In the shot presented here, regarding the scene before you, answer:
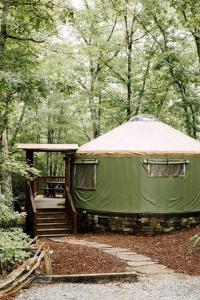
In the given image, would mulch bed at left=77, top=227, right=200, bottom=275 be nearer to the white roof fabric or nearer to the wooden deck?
the wooden deck

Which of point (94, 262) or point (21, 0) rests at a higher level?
point (21, 0)

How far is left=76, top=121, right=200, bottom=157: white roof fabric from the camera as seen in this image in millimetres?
12383

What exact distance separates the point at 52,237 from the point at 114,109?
10.2m

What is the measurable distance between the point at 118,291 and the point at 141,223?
640cm

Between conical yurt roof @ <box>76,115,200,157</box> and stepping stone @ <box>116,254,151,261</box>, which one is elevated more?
conical yurt roof @ <box>76,115,200,157</box>

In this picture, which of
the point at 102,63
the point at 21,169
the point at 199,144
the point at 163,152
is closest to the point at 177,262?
the point at 21,169

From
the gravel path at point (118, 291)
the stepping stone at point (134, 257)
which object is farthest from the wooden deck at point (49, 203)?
the gravel path at point (118, 291)

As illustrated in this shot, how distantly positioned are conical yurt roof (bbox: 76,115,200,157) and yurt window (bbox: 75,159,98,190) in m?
0.28

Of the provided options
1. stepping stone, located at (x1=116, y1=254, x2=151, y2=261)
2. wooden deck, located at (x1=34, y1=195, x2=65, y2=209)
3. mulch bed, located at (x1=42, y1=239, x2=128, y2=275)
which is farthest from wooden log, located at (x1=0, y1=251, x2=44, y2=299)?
wooden deck, located at (x1=34, y1=195, x2=65, y2=209)

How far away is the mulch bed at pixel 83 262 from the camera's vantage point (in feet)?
23.4

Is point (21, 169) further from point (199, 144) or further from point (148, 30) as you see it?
point (148, 30)

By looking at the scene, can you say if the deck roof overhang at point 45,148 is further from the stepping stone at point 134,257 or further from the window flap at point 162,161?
the stepping stone at point 134,257

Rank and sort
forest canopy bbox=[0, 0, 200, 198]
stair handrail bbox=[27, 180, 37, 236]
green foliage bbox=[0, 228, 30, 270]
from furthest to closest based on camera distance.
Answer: forest canopy bbox=[0, 0, 200, 198]
stair handrail bbox=[27, 180, 37, 236]
green foliage bbox=[0, 228, 30, 270]

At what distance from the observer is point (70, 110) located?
916 inches
